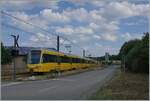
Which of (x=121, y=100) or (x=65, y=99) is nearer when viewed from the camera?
(x=121, y=100)

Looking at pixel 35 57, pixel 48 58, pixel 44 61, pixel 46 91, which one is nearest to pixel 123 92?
pixel 46 91

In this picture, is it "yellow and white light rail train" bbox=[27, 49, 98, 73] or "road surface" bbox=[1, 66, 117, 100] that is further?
"yellow and white light rail train" bbox=[27, 49, 98, 73]

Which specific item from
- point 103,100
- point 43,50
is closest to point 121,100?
point 103,100

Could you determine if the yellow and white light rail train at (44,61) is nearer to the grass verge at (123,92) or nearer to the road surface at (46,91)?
the road surface at (46,91)

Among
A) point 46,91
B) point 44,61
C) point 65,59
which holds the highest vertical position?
point 65,59

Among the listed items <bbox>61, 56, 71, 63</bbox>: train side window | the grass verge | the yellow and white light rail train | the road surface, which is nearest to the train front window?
the yellow and white light rail train

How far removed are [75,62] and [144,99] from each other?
5684 cm

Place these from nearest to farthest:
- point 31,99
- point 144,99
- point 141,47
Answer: point 144,99
point 31,99
point 141,47

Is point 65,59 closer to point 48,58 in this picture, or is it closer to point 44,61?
point 48,58

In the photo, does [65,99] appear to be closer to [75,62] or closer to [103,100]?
[103,100]

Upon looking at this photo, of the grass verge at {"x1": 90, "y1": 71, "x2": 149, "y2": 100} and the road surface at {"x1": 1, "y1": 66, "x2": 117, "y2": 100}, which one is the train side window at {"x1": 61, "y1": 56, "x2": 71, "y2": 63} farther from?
the grass verge at {"x1": 90, "y1": 71, "x2": 149, "y2": 100}

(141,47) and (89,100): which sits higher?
(141,47)

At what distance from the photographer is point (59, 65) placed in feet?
192

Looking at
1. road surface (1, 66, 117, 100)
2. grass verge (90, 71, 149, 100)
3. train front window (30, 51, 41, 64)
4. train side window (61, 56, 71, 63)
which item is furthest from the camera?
train side window (61, 56, 71, 63)
